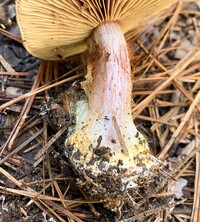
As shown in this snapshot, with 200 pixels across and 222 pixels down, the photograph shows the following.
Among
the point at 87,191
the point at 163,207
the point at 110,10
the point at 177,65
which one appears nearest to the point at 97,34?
the point at 110,10

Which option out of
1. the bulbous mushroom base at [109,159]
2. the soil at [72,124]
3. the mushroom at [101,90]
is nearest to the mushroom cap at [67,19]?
the mushroom at [101,90]

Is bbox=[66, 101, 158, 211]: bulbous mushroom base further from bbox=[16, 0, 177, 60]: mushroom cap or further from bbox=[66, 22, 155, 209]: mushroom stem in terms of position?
bbox=[16, 0, 177, 60]: mushroom cap

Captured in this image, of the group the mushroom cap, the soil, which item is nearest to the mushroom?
the mushroom cap

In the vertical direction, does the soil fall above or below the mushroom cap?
below

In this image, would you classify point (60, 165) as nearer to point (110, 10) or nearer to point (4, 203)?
point (4, 203)

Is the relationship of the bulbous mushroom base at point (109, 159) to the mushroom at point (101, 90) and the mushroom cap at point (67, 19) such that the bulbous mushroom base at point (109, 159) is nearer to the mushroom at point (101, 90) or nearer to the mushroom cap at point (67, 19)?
the mushroom at point (101, 90)

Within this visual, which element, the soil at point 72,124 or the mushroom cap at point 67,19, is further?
the soil at point 72,124

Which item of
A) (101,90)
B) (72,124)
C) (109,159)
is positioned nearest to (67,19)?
(101,90)

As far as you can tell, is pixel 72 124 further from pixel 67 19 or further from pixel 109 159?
pixel 67 19
